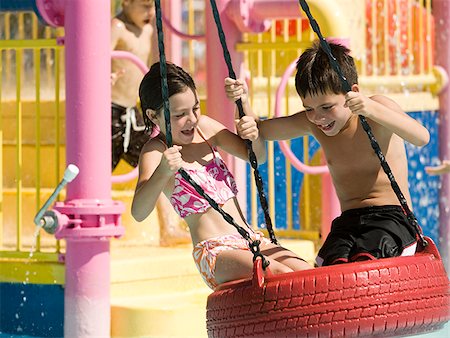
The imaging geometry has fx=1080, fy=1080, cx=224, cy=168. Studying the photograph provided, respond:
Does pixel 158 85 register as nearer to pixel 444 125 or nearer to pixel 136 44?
pixel 136 44

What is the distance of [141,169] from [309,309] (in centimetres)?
89

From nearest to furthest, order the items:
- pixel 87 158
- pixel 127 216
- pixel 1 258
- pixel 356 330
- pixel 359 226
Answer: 1. pixel 356 330
2. pixel 359 226
3. pixel 87 158
4. pixel 1 258
5. pixel 127 216

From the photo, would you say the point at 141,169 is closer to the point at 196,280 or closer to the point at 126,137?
the point at 196,280

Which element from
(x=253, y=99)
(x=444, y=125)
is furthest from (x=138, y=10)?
(x=444, y=125)

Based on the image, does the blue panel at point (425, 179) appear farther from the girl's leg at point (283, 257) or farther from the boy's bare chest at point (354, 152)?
the girl's leg at point (283, 257)

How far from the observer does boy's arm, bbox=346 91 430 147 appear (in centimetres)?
347

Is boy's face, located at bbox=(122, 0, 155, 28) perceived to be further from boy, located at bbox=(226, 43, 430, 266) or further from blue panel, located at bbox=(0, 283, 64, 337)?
boy, located at bbox=(226, 43, 430, 266)

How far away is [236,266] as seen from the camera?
3.59m

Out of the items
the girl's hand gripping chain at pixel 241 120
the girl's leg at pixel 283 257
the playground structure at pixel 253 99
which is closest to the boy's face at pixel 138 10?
the playground structure at pixel 253 99

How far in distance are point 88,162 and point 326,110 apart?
150cm

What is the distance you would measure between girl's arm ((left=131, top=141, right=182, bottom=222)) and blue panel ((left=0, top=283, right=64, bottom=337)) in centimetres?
159

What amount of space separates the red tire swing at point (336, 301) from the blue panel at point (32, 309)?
2000mm

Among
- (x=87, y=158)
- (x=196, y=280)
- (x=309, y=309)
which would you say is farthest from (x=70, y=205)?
(x=309, y=309)

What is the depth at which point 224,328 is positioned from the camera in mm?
3408
